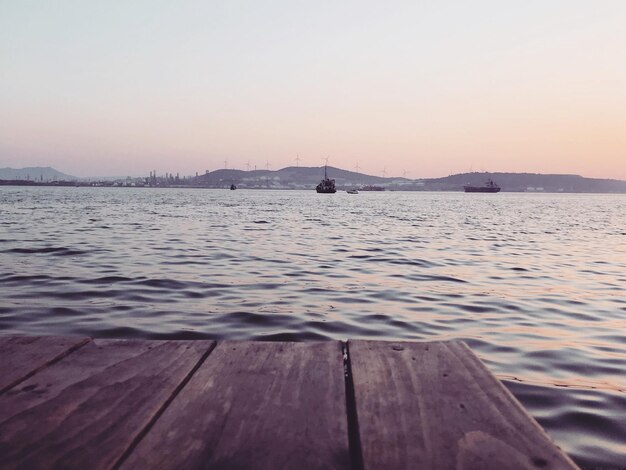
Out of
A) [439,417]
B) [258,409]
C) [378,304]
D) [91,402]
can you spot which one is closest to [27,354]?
[91,402]

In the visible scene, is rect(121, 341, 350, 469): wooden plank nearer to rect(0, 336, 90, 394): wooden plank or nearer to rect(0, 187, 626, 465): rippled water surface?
rect(0, 336, 90, 394): wooden plank

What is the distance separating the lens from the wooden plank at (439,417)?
136 centimetres

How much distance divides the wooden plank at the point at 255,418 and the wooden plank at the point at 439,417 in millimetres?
102

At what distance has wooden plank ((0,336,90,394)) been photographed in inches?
75.7

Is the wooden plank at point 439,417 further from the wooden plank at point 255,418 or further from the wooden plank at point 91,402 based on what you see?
the wooden plank at point 91,402

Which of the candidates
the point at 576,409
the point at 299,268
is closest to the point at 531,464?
the point at 576,409

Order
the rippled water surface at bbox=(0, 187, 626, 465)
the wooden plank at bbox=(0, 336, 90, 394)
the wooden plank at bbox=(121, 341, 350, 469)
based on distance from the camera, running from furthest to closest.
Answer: the rippled water surface at bbox=(0, 187, 626, 465) → the wooden plank at bbox=(0, 336, 90, 394) → the wooden plank at bbox=(121, 341, 350, 469)

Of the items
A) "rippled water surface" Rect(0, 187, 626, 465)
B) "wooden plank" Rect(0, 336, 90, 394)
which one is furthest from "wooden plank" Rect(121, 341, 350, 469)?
"rippled water surface" Rect(0, 187, 626, 465)

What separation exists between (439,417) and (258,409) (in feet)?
1.97

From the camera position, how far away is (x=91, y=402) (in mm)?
1689

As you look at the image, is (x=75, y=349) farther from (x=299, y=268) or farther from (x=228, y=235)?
(x=228, y=235)

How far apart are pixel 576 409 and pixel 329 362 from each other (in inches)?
116

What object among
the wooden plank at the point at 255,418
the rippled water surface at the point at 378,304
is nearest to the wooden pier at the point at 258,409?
the wooden plank at the point at 255,418

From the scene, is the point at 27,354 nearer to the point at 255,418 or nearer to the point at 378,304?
the point at 255,418
